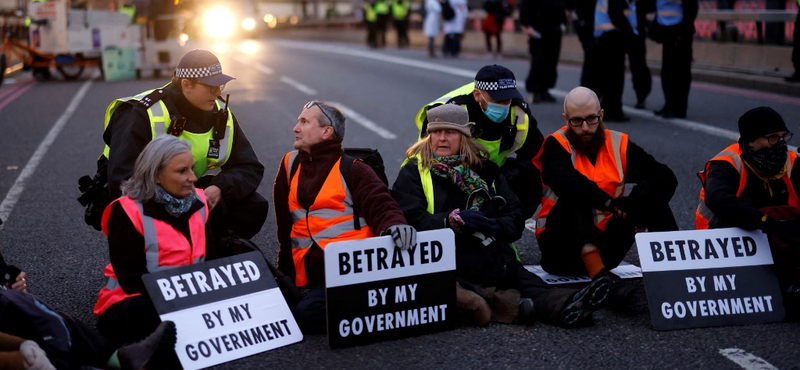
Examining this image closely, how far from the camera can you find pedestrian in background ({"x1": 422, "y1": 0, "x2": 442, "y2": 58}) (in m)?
27.2

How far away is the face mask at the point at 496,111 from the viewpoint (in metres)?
6.19

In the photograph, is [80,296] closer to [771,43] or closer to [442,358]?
[442,358]

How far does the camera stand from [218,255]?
17.4 ft

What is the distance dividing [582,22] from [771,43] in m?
4.45

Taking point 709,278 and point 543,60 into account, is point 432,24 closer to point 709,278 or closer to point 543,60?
point 543,60

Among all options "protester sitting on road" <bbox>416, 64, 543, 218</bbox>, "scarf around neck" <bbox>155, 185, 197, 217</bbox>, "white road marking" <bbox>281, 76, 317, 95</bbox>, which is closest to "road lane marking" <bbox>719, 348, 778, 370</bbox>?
"protester sitting on road" <bbox>416, 64, 543, 218</bbox>

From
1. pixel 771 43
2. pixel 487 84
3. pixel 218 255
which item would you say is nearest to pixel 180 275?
pixel 218 255

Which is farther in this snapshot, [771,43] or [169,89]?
[771,43]

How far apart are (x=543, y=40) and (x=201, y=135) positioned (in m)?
9.77

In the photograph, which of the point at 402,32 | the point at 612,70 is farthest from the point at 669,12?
the point at 402,32

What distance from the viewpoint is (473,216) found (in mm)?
5273

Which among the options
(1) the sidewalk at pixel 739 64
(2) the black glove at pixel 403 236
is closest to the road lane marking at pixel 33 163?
(2) the black glove at pixel 403 236

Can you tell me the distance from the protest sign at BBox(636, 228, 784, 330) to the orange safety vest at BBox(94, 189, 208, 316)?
2096mm

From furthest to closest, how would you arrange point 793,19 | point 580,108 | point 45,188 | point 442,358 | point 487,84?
point 793,19, point 45,188, point 487,84, point 580,108, point 442,358
